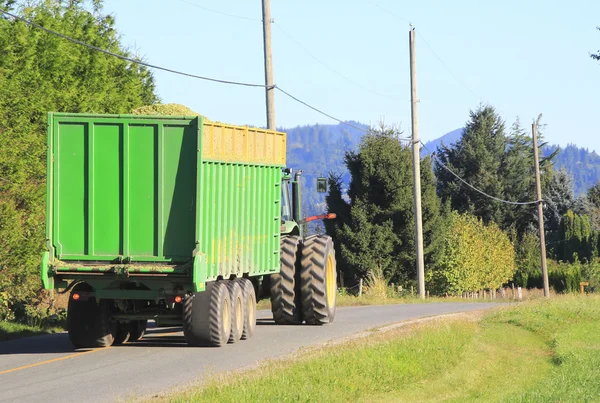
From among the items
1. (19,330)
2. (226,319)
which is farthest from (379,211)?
(226,319)

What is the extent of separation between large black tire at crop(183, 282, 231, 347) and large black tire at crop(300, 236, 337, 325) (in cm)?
404

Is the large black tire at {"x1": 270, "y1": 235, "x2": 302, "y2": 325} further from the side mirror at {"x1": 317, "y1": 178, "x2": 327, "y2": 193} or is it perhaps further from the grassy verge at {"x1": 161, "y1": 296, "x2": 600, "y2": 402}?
the grassy verge at {"x1": 161, "y1": 296, "x2": 600, "y2": 402}

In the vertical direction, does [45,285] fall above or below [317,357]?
above

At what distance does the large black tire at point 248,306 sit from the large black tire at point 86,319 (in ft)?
7.90

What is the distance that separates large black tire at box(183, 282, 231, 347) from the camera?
624 inches

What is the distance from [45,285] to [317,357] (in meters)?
4.34

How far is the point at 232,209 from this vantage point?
1672 cm

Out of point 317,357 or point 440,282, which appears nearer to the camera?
point 317,357

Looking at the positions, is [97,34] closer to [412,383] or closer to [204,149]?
[204,149]

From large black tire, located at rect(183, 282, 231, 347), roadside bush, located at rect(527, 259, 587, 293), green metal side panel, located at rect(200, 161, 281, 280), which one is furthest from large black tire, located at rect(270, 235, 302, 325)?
roadside bush, located at rect(527, 259, 587, 293)

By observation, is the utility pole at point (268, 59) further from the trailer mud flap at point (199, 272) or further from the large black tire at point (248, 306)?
the trailer mud flap at point (199, 272)

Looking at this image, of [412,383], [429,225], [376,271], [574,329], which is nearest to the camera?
[412,383]

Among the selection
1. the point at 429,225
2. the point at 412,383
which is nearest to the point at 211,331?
the point at 412,383

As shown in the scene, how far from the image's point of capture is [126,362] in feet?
47.5
